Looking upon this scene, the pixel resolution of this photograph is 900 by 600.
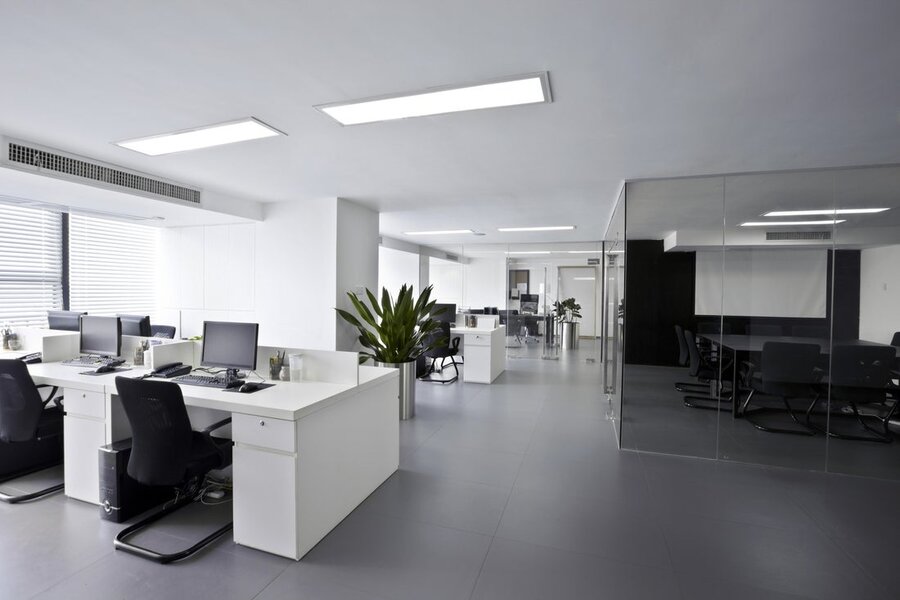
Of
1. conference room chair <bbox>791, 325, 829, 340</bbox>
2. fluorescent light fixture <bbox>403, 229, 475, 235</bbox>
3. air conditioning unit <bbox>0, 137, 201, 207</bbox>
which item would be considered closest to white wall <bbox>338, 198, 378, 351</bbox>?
air conditioning unit <bbox>0, 137, 201, 207</bbox>

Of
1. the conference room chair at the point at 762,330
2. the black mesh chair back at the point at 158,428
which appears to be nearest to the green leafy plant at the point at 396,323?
the black mesh chair back at the point at 158,428

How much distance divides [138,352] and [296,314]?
173 centimetres

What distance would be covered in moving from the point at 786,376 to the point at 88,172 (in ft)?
21.6

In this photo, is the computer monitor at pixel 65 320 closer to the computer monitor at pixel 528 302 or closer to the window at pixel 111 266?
the window at pixel 111 266

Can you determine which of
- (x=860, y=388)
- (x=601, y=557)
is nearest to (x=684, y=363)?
(x=860, y=388)

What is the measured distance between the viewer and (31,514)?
105 inches

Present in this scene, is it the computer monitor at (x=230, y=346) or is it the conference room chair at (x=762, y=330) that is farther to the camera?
the conference room chair at (x=762, y=330)

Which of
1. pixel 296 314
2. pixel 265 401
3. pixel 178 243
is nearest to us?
pixel 265 401

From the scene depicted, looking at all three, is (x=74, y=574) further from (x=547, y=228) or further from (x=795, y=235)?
(x=547, y=228)

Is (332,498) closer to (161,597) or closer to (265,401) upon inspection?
(265,401)

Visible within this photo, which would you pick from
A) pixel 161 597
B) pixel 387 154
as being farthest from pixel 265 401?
pixel 387 154

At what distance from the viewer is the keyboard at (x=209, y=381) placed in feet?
9.26

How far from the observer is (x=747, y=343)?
3.81 metres

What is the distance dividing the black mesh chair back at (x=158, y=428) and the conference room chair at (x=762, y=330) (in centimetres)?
452
